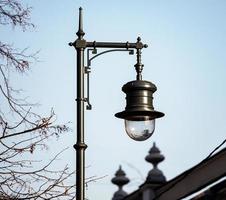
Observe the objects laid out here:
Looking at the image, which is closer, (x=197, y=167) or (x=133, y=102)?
(x=133, y=102)

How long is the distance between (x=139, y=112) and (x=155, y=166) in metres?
14.3

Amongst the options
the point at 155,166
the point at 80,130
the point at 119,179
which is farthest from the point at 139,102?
the point at 119,179

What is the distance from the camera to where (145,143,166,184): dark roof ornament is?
2155cm

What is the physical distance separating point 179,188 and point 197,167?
168 cm

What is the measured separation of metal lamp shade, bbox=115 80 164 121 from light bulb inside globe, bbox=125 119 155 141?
47mm

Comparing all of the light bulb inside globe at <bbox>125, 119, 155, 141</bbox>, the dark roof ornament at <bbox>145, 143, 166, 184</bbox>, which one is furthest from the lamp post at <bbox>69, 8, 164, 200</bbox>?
the dark roof ornament at <bbox>145, 143, 166, 184</bbox>

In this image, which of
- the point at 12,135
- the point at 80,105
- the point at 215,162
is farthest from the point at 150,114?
the point at 215,162

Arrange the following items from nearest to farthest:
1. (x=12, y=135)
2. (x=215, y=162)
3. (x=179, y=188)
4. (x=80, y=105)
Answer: (x=80, y=105) → (x=12, y=135) → (x=215, y=162) → (x=179, y=188)

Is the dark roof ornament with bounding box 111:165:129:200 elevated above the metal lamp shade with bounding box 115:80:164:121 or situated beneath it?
elevated above

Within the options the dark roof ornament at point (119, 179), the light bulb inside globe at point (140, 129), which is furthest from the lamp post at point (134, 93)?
the dark roof ornament at point (119, 179)

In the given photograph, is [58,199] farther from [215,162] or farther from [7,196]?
[215,162]

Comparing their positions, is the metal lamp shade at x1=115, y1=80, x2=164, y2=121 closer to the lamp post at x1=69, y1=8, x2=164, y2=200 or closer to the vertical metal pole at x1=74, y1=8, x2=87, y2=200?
the lamp post at x1=69, y1=8, x2=164, y2=200

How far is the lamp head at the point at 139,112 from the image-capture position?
26.9 ft

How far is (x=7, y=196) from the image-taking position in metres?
9.55
